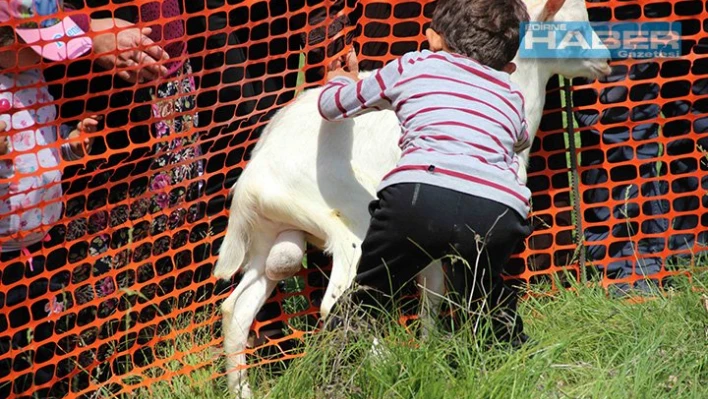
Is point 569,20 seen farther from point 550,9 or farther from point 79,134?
point 79,134

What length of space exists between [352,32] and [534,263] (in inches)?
57.9

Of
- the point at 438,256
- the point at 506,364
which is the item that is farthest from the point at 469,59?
the point at 506,364

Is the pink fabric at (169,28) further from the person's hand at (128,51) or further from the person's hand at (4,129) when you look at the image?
the person's hand at (4,129)

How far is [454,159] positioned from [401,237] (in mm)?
333

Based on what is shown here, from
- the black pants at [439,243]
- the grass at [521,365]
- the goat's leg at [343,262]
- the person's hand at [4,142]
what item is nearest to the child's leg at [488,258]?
the black pants at [439,243]

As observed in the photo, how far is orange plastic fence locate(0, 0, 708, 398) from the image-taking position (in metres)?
4.55

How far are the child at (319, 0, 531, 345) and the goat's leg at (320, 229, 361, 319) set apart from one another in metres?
0.29

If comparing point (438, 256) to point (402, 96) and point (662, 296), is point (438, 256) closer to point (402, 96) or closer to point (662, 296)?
point (402, 96)

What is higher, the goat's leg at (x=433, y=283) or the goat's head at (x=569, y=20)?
the goat's head at (x=569, y=20)

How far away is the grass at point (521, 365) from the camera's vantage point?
11.5 feet

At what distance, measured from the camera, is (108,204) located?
470 centimetres

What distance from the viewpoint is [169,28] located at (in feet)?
15.9

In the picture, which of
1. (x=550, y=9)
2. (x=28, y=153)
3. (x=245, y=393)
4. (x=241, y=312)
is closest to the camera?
(x=245, y=393)

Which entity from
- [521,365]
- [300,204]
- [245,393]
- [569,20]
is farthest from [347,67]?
[521,365]
